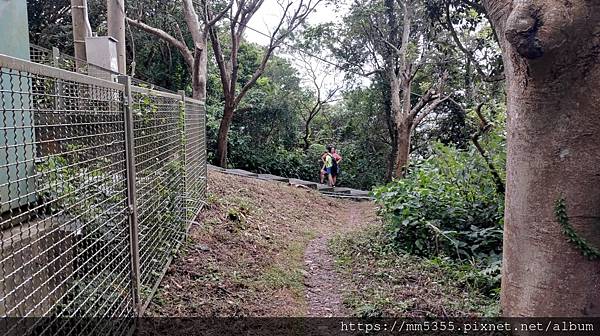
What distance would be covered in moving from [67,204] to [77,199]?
0.11 metres

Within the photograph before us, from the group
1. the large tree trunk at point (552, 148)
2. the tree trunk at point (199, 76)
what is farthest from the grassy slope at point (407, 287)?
the tree trunk at point (199, 76)

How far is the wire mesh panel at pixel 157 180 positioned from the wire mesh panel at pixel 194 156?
1.26 ft

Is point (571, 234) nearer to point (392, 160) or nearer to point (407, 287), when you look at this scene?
point (407, 287)

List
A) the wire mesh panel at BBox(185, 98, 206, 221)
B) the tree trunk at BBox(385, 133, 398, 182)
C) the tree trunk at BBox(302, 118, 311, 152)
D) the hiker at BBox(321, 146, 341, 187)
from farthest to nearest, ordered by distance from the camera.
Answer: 1. the tree trunk at BBox(302, 118, 311, 152)
2. the tree trunk at BBox(385, 133, 398, 182)
3. the hiker at BBox(321, 146, 341, 187)
4. the wire mesh panel at BBox(185, 98, 206, 221)

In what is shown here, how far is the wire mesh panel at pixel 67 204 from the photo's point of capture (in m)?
1.84

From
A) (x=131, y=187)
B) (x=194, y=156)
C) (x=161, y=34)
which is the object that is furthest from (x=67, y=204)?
(x=161, y=34)

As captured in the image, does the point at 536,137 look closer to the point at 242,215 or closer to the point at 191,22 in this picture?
the point at 242,215

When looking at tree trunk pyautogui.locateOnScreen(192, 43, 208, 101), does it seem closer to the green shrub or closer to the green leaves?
the green shrub

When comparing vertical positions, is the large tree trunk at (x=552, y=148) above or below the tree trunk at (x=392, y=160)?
above

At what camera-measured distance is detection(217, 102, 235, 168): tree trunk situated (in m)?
12.2

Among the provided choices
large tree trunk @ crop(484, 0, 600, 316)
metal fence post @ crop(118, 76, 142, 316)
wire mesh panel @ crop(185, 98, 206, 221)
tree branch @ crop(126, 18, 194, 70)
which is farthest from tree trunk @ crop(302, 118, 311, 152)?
large tree trunk @ crop(484, 0, 600, 316)

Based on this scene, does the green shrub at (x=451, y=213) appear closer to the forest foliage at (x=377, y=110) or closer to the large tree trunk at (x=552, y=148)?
the forest foliage at (x=377, y=110)

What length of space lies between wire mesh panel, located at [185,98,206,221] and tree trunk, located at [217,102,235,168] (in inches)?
201

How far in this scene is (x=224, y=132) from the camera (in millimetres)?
12562
